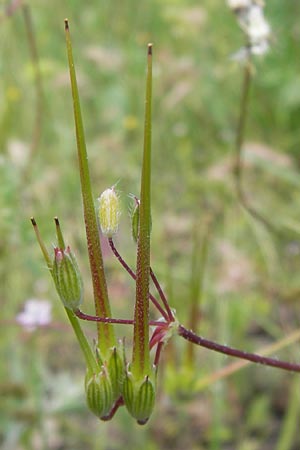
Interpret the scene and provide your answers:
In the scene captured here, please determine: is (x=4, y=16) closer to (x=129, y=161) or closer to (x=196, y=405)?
(x=129, y=161)

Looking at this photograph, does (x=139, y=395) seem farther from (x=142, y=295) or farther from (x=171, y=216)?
(x=171, y=216)

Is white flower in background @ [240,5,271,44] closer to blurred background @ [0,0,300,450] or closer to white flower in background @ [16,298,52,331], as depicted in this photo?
blurred background @ [0,0,300,450]

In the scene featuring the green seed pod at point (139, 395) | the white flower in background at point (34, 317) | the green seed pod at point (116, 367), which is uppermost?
the white flower in background at point (34, 317)

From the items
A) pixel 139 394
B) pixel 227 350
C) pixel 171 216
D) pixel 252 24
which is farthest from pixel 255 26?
pixel 139 394

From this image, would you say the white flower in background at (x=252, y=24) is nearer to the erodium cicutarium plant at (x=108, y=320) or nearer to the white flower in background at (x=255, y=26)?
the white flower in background at (x=255, y=26)

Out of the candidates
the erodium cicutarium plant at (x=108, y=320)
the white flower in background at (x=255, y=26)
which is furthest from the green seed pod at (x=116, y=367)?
the white flower in background at (x=255, y=26)

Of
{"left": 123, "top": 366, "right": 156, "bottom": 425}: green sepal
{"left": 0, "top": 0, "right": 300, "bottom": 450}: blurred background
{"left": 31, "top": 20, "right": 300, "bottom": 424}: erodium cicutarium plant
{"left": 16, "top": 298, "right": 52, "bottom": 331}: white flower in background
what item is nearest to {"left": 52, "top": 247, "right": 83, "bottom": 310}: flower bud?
{"left": 31, "top": 20, "right": 300, "bottom": 424}: erodium cicutarium plant
